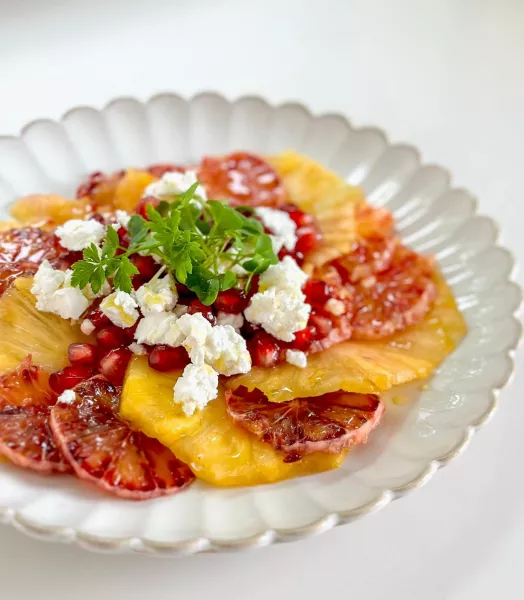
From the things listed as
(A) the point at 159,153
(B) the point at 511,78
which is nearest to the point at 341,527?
(A) the point at 159,153

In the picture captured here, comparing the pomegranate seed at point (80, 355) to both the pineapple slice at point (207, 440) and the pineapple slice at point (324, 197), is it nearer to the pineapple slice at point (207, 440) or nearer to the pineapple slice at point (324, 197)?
the pineapple slice at point (207, 440)

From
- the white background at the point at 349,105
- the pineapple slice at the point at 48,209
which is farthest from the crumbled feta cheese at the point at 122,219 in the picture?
the white background at the point at 349,105

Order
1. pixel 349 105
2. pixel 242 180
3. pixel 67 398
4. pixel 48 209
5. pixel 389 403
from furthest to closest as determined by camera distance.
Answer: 1. pixel 349 105
2. pixel 242 180
3. pixel 48 209
4. pixel 389 403
5. pixel 67 398

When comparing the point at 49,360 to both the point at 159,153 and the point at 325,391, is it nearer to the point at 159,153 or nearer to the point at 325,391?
the point at 325,391

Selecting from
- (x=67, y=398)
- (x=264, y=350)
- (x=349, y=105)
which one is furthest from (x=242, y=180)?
(x=349, y=105)

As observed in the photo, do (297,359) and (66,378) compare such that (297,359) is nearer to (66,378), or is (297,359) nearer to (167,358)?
(167,358)

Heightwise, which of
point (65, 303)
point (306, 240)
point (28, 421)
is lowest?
point (28, 421)

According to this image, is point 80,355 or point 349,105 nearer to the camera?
point 80,355
